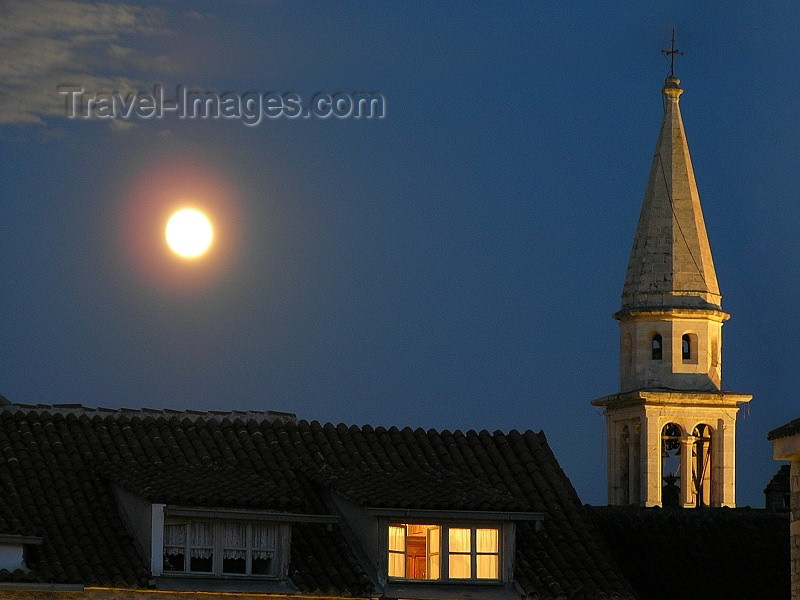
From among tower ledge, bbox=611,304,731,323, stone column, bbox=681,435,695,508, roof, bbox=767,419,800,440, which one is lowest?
roof, bbox=767,419,800,440

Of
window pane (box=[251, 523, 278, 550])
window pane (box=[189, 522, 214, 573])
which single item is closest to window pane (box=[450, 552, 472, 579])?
window pane (box=[251, 523, 278, 550])

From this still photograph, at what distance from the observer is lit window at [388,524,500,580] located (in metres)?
45.0

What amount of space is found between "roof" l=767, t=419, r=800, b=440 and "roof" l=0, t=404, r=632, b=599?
579 centimetres

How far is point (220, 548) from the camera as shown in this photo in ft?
143

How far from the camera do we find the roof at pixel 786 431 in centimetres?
3984

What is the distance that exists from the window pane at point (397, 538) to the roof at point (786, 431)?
7863 mm

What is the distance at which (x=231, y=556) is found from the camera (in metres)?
43.6

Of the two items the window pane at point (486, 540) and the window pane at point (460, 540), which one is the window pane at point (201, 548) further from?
the window pane at point (486, 540)

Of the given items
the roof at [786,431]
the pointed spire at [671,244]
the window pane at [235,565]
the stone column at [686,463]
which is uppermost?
the pointed spire at [671,244]

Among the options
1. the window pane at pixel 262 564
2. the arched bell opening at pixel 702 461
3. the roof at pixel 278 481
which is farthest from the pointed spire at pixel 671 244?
the window pane at pixel 262 564

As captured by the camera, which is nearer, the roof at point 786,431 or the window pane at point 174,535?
the roof at point 786,431

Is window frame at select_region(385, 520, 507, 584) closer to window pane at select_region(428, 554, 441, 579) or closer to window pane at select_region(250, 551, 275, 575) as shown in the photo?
window pane at select_region(428, 554, 441, 579)

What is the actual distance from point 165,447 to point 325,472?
3132mm

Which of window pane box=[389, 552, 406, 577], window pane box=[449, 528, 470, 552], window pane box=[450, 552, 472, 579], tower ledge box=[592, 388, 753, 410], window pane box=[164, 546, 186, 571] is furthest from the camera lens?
tower ledge box=[592, 388, 753, 410]
